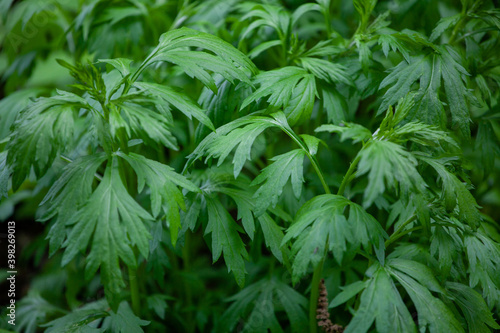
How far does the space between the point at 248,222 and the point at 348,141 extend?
0.71 metres

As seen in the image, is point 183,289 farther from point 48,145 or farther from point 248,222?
point 48,145

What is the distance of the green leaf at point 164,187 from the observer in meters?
0.90

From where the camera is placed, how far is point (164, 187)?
35.9 inches

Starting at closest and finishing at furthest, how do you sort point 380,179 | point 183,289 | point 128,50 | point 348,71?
point 380,179 → point 348,71 → point 183,289 → point 128,50

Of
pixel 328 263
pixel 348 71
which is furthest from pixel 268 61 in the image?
pixel 328 263

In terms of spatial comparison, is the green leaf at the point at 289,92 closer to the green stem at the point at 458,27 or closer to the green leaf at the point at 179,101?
the green leaf at the point at 179,101

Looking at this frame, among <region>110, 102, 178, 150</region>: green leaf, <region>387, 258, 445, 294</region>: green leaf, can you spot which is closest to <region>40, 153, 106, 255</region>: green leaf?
<region>110, 102, 178, 150</region>: green leaf

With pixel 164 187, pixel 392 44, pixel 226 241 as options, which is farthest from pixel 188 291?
pixel 392 44

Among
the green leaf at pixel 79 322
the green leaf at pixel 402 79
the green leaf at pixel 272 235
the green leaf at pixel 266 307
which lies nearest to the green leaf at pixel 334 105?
the green leaf at pixel 402 79

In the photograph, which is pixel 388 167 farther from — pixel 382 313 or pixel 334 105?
pixel 334 105

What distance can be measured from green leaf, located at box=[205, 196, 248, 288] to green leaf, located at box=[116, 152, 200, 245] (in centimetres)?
13

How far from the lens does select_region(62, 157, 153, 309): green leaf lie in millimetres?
834

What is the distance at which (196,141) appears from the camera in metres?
1.13

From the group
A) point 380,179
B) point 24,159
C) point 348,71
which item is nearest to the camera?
point 380,179
